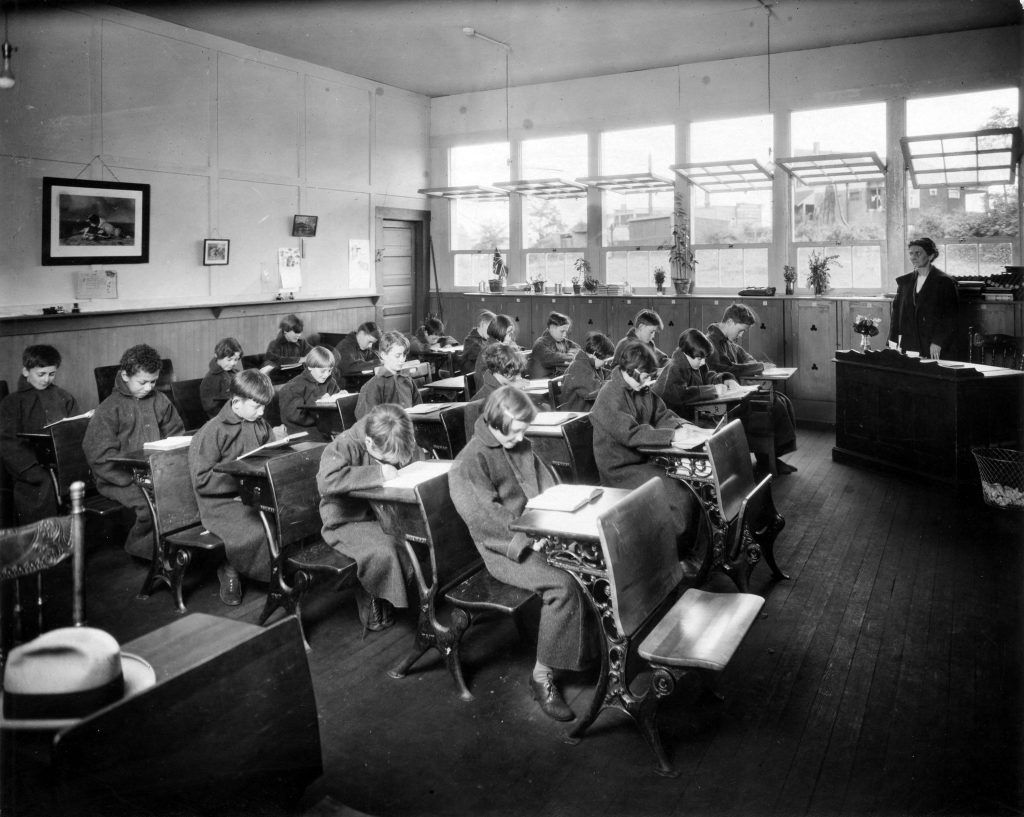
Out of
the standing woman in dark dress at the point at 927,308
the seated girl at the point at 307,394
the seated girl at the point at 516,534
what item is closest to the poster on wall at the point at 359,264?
the seated girl at the point at 307,394

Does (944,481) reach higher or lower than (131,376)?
lower

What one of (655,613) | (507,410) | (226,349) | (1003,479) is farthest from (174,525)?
(1003,479)

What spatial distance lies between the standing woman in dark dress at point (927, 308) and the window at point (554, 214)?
15.4 ft

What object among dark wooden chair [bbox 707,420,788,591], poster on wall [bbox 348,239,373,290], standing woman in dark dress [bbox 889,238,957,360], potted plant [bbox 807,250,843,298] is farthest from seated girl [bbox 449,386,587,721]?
poster on wall [bbox 348,239,373,290]

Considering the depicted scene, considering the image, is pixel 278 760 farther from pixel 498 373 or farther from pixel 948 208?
pixel 948 208

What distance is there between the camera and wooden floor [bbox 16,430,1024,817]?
2.62 meters

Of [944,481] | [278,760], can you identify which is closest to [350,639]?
[278,760]

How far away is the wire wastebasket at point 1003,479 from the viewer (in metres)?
5.55

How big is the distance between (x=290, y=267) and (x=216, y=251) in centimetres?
112

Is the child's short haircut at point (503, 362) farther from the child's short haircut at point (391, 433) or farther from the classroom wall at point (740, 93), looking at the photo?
the classroom wall at point (740, 93)

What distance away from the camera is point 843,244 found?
9445mm

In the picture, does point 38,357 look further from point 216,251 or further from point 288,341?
point 216,251

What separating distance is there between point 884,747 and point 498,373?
3.36m

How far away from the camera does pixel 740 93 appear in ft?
32.6
